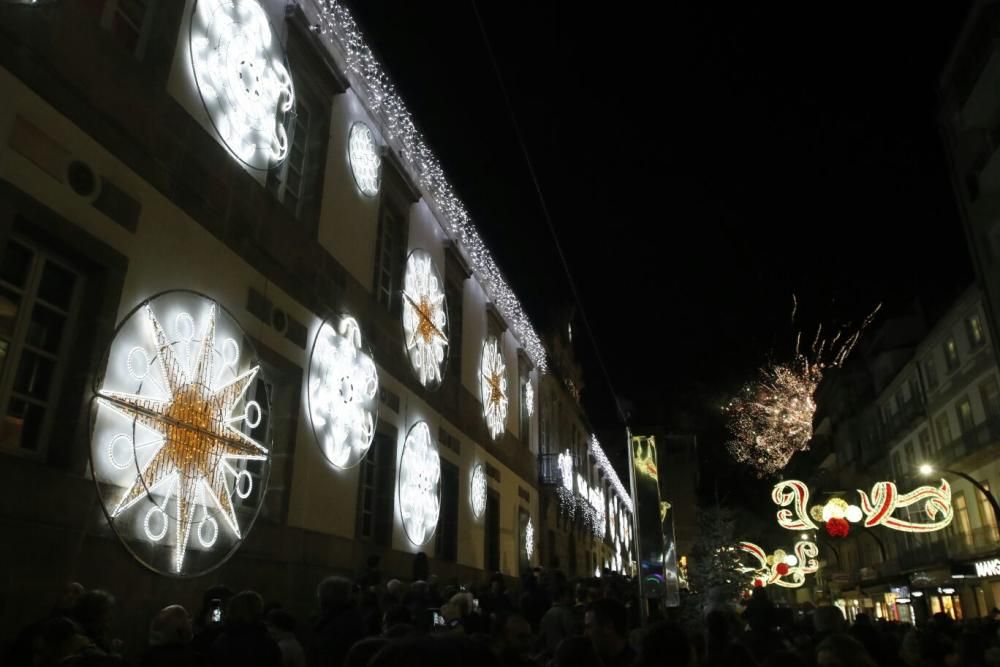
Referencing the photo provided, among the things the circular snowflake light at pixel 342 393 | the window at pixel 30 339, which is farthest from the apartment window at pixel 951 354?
the window at pixel 30 339

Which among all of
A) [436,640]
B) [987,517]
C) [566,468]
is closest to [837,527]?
[987,517]

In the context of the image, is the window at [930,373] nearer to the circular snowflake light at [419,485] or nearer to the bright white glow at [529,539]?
the bright white glow at [529,539]

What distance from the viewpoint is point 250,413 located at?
9.28 m

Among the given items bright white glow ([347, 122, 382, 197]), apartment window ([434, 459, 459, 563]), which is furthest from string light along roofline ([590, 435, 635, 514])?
bright white glow ([347, 122, 382, 197])

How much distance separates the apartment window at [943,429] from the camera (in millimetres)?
34656

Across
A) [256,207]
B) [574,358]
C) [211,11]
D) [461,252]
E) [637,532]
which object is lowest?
[637,532]

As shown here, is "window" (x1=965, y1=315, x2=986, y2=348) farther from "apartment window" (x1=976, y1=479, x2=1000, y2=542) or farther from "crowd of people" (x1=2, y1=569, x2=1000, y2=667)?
"crowd of people" (x1=2, y1=569, x2=1000, y2=667)

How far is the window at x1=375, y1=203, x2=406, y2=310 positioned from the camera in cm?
1400

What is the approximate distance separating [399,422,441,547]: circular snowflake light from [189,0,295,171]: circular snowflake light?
6.14 m

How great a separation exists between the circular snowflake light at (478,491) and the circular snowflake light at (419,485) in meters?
2.38

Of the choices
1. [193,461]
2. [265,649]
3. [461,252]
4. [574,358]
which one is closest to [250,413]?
[193,461]

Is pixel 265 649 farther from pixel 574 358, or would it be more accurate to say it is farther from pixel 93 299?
pixel 574 358

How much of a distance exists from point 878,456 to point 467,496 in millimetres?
38416

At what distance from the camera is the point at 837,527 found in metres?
25.9
